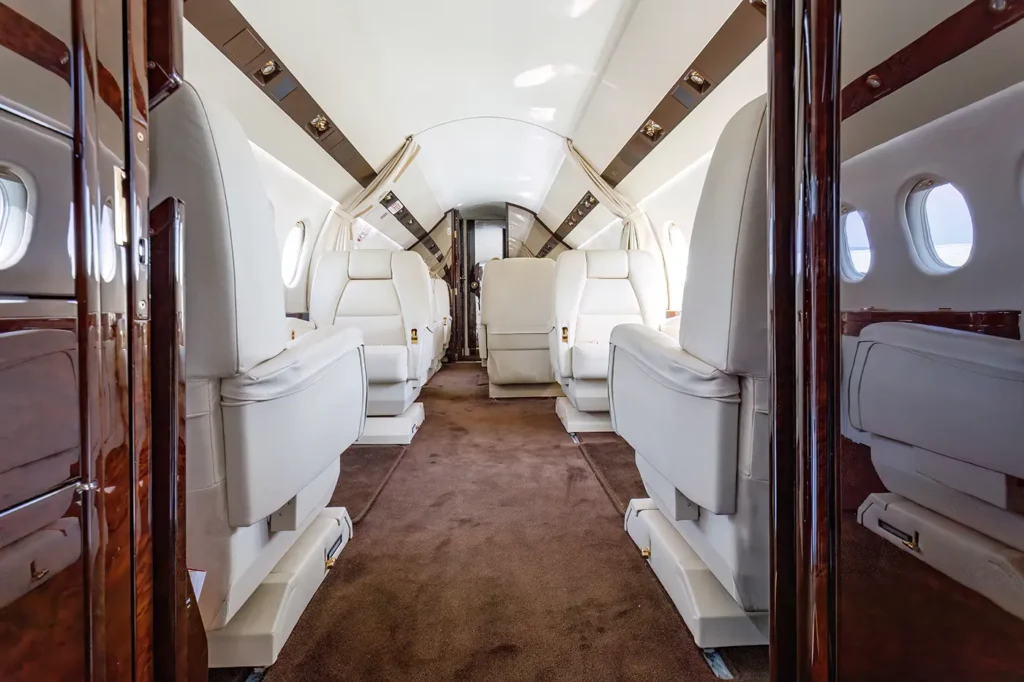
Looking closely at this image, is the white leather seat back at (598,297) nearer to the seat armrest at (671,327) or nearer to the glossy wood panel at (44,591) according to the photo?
the seat armrest at (671,327)

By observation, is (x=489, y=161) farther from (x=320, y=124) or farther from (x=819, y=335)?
(x=819, y=335)

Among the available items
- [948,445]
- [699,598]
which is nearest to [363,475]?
[699,598]

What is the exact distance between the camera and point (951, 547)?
583 mm

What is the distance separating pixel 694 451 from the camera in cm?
110

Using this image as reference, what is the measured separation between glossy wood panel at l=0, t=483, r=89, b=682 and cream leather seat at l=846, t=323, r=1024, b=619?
1.00 m

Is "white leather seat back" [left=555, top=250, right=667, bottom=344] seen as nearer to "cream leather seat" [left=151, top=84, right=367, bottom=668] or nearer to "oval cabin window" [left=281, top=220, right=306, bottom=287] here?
"oval cabin window" [left=281, top=220, right=306, bottom=287]

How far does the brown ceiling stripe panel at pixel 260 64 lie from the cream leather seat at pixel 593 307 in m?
2.04

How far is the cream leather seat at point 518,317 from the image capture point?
4500 millimetres

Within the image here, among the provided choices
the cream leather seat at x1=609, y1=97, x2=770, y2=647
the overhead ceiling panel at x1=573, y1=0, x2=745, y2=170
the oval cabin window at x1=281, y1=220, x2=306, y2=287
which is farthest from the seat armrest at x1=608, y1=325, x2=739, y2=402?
the oval cabin window at x1=281, y1=220, x2=306, y2=287

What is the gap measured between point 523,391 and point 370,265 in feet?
6.59

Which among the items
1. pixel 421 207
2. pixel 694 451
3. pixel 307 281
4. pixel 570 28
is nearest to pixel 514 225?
pixel 421 207

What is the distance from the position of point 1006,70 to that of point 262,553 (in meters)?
1.63

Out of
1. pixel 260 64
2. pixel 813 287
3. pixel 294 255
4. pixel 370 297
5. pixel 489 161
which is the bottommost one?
pixel 813 287

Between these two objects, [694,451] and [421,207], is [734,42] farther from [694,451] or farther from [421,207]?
Answer: [421,207]
